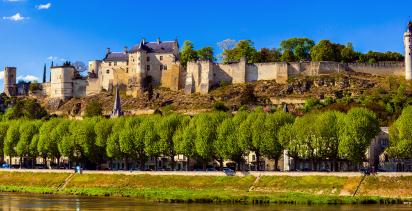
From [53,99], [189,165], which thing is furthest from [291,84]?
[53,99]

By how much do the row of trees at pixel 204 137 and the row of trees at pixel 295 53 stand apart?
174ft

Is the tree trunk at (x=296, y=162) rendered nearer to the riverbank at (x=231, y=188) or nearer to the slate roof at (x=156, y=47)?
the riverbank at (x=231, y=188)

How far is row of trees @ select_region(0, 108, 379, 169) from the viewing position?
83.1m

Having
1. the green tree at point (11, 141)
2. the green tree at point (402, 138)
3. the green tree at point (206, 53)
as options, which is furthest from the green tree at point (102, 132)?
the green tree at point (206, 53)

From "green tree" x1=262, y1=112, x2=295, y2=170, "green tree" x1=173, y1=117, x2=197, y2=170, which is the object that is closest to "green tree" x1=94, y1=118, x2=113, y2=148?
"green tree" x1=173, y1=117, x2=197, y2=170

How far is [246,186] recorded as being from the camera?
260 feet

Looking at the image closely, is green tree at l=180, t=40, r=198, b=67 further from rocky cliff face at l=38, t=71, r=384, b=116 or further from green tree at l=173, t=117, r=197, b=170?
green tree at l=173, t=117, r=197, b=170

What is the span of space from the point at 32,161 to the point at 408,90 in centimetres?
6169

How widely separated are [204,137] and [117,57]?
7158cm

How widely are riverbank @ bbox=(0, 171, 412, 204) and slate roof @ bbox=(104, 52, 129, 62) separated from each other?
208 feet

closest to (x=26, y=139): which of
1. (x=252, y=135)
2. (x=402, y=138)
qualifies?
(x=252, y=135)

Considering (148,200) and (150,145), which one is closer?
(148,200)

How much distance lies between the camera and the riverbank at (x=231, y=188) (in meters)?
68.2

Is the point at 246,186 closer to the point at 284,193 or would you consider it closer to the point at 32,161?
the point at 284,193
